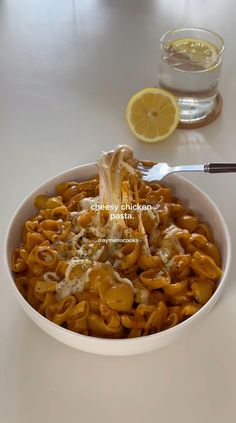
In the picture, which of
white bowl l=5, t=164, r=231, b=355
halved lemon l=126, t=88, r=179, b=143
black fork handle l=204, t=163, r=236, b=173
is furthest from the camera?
halved lemon l=126, t=88, r=179, b=143

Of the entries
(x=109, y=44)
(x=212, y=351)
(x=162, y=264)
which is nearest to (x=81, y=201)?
(x=162, y=264)

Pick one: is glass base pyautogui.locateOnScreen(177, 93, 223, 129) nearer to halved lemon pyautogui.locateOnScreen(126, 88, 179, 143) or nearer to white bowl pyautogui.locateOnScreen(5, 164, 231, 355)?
halved lemon pyautogui.locateOnScreen(126, 88, 179, 143)

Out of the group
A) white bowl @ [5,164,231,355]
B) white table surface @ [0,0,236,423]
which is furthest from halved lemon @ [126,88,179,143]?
white bowl @ [5,164,231,355]

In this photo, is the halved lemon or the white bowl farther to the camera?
the halved lemon

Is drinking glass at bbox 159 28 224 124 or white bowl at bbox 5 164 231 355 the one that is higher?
drinking glass at bbox 159 28 224 124

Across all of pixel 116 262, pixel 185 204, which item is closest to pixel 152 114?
pixel 185 204

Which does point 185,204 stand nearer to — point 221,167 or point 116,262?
point 221,167

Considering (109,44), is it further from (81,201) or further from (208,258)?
(208,258)
